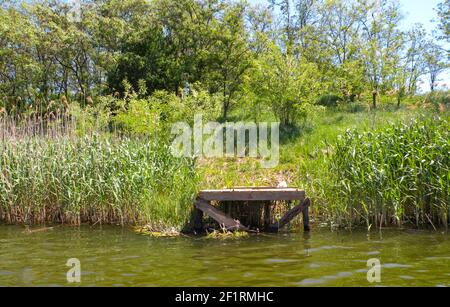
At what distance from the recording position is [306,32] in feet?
98.7

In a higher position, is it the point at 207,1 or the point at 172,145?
the point at 207,1

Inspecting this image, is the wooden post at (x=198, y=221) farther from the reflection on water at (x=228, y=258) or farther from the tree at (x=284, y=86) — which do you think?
the tree at (x=284, y=86)

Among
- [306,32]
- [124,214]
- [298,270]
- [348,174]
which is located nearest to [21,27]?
[306,32]

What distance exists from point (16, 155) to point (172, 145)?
3.40m

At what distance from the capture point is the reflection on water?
550cm

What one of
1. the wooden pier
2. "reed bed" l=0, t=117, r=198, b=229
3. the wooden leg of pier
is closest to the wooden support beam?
the wooden pier

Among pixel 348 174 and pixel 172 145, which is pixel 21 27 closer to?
pixel 172 145

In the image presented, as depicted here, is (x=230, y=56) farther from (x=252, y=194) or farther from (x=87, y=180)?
(x=252, y=194)

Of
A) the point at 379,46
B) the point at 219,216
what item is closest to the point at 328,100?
the point at 379,46

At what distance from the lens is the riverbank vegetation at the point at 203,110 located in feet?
30.0

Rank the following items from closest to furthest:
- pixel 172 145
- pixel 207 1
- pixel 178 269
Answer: pixel 178 269 → pixel 172 145 → pixel 207 1

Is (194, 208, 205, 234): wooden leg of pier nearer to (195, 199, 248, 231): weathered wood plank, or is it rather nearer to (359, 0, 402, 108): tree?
(195, 199, 248, 231): weathered wood plank

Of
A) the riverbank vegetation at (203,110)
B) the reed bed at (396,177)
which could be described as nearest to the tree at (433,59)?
the riverbank vegetation at (203,110)

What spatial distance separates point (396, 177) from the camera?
8969mm
